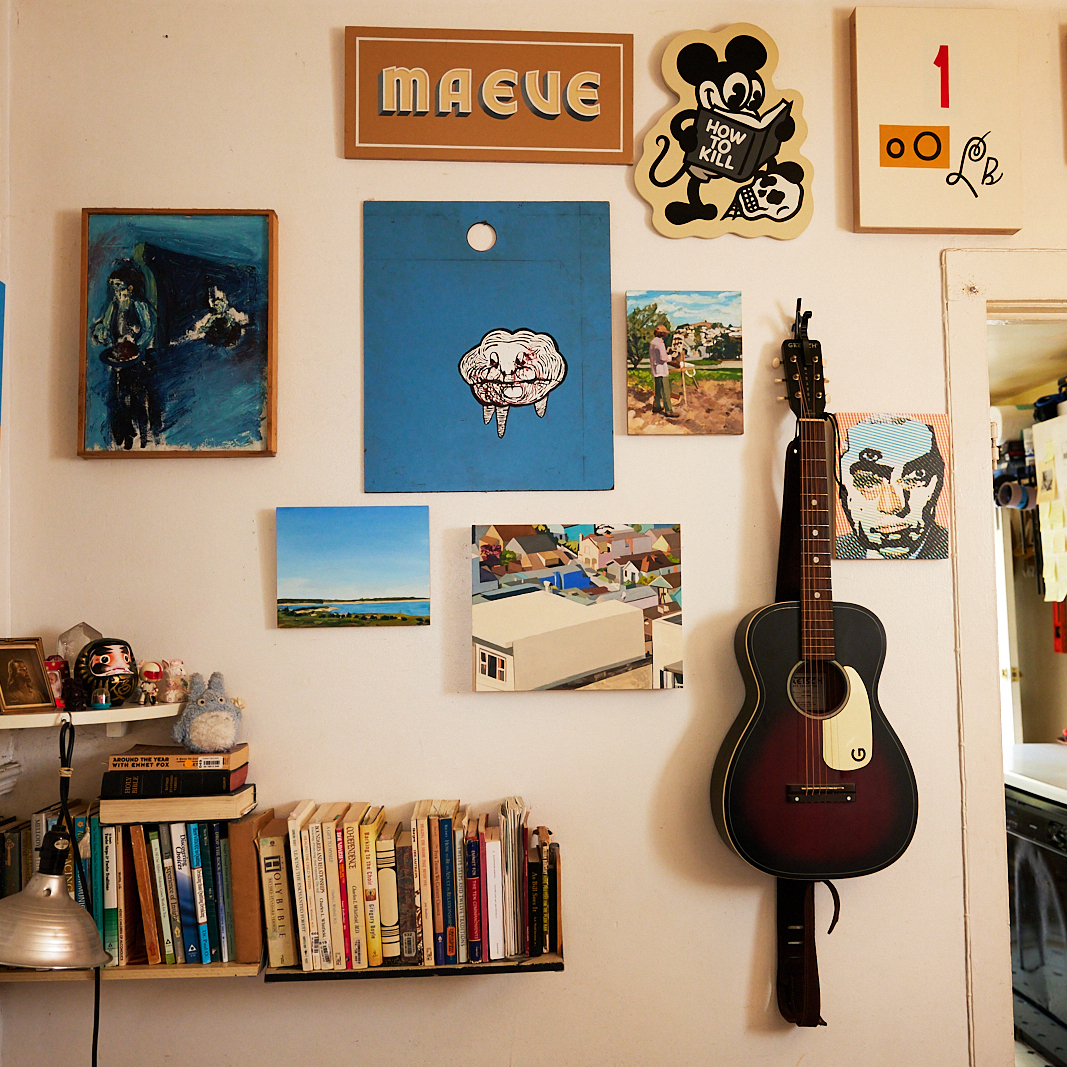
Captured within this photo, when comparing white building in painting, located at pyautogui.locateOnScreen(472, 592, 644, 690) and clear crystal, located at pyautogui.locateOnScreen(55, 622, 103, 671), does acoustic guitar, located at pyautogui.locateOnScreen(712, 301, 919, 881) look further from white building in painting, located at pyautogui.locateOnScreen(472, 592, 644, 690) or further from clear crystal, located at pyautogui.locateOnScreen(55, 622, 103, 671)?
clear crystal, located at pyautogui.locateOnScreen(55, 622, 103, 671)

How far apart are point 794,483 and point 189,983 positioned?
1.62 m

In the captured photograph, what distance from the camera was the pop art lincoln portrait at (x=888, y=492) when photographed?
1613 mm

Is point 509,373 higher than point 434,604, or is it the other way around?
point 509,373

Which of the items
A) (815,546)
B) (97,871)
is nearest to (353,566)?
(97,871)

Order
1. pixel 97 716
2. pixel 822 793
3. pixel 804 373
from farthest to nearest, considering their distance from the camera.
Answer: pixel 804 373, pixel 822 793, pixel 97 716

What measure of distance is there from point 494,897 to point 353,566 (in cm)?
71

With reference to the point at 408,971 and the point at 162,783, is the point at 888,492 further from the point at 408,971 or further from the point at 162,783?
the point at 162,783

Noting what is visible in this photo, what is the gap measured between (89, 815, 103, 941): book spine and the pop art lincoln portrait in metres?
1.58

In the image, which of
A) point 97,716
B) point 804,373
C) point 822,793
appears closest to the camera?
point 97,716

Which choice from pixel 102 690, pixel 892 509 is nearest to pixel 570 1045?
pixel 102 690

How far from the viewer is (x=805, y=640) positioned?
1.49 meters

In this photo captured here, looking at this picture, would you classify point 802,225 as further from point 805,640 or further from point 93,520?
point 93,520

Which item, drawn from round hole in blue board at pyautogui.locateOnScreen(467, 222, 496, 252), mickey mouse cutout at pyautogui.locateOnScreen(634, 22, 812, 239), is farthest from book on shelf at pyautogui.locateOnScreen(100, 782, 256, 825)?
mickey mouse cutout at pyautogui.locateOnScreen(634, 22, 812, 239)

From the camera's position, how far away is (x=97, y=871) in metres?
1.41
